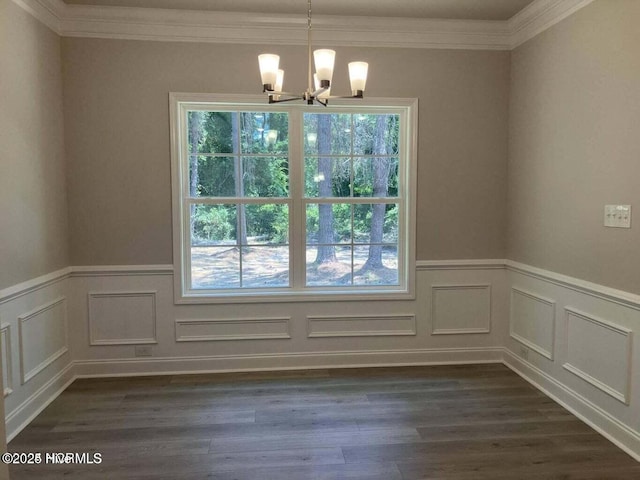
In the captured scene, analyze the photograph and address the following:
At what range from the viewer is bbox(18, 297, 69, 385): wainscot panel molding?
2.80 m

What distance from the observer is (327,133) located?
11.8ft

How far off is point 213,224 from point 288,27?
5.26 feet

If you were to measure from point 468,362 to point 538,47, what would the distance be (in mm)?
2474

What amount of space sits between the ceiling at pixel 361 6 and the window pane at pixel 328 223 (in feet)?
4.72

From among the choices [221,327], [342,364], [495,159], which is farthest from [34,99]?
[495,159]

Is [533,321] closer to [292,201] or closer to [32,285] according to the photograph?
[292,201]

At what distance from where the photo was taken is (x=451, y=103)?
3562 millimetres

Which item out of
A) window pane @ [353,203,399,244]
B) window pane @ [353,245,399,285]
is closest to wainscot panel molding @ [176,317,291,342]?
window pane @ [353,245,399,285]

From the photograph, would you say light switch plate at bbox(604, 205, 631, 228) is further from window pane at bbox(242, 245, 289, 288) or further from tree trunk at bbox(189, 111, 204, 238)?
tree trunk at bbox(189, 111, 204, 238)

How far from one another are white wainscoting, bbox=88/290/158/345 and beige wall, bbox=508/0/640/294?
2931 millimetres

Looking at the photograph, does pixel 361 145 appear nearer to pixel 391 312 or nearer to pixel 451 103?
pixel 451 103

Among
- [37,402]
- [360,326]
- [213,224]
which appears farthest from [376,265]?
[37,402]

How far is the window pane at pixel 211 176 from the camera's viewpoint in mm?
3523

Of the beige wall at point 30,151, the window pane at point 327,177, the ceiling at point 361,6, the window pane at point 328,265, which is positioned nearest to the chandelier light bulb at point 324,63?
the ceiling at point 361,6
